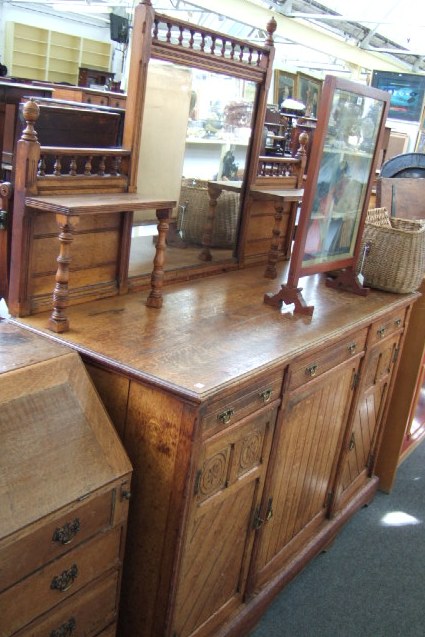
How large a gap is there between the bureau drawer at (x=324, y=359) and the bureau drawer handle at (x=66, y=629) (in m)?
1.00

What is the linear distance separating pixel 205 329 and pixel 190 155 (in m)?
0.78

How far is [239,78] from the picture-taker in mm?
2912

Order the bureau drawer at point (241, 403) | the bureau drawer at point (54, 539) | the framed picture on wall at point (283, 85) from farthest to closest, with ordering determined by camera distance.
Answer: the framed picture on wall at point (283, 85) → the bureau drawer at point (241, 403) → the bureau drawer at point (54, 539)

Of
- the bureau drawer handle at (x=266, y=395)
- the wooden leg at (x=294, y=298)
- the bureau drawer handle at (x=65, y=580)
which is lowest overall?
the bureau drawer handle at (x=65, y=580)

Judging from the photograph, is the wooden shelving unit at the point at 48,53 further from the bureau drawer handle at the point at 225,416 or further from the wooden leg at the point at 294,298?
the bureau drawer handle at the point at 225,416

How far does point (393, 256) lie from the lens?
317cm

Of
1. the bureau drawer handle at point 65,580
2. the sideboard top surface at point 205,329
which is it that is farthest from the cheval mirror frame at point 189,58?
the bureau drawer handle at point 65,580

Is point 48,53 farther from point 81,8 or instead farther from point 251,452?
point 251,452

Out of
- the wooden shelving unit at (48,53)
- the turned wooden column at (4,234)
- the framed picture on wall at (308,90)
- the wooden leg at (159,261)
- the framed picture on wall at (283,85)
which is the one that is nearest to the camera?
the turned wooden column at (4,234)

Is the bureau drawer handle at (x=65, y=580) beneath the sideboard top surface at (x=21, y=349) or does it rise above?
beneath

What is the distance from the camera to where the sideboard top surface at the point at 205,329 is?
197 centimetres

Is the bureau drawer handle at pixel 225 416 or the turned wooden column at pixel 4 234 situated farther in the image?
the turned wooden column at pixel 4 234

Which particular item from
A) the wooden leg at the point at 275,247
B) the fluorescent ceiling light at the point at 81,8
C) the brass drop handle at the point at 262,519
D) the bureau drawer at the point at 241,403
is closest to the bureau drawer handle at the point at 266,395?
the bureau drawer at the point at 241,403

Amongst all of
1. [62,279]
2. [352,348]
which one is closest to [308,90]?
[352,348]
